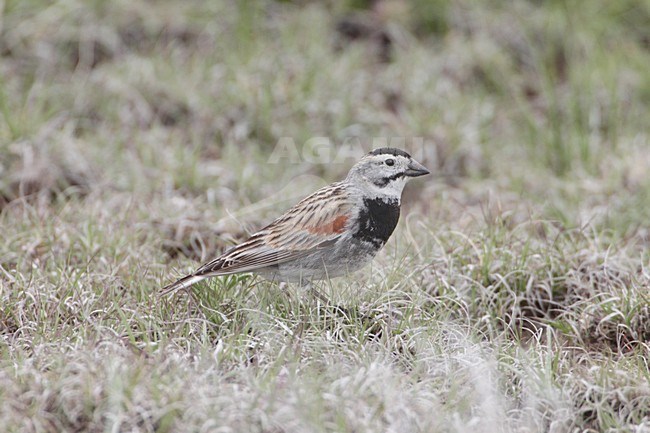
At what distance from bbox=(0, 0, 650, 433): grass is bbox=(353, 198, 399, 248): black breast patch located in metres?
0.24

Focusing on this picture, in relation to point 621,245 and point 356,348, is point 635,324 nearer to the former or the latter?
point 621,245

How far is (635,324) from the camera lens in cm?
538

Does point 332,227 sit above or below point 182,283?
above

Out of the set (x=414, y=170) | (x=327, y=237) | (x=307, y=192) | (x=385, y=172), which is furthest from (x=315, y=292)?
(x=307, y=192)

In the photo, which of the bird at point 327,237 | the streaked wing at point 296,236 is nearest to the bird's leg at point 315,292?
the bird at point 327,237

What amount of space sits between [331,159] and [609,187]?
2298mm

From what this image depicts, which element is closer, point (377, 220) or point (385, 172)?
point (377, 220)

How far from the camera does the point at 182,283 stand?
5.08 metres

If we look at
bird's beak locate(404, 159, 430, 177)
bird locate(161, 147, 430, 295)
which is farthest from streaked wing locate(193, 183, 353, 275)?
bird's beak locate(404, 159, 430, 177)

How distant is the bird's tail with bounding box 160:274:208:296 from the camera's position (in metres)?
5.06

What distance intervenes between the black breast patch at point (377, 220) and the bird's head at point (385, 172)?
8cm

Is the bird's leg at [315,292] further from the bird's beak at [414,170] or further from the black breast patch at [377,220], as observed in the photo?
the bird's beak at [414,170]

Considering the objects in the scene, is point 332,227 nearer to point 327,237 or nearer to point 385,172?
point 327,237

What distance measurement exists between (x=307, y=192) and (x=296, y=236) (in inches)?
83.7
